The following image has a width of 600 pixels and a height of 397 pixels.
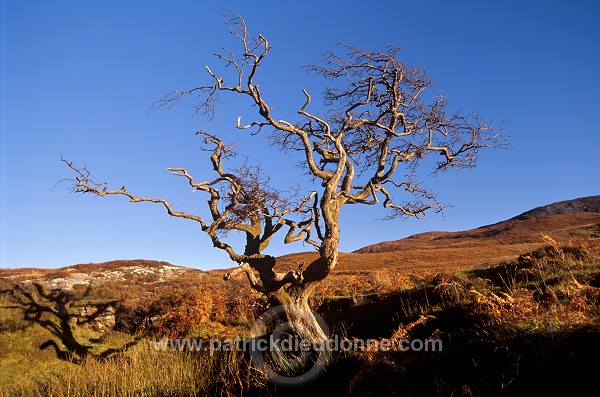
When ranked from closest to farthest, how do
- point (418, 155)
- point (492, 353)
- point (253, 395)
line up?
point (492, 353)
point (253, 395)
point (418, 155)

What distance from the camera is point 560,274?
844 centimetres

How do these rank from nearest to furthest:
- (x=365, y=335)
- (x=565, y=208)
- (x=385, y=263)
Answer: (x=365, y=335) < (x=385, y=263) < (x=565, y=208)

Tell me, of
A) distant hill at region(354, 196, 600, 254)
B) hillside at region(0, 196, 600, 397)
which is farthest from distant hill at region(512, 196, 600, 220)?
hillside at region(0, 196, 600, 397)

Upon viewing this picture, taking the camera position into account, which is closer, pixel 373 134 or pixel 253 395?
pixel 253 395

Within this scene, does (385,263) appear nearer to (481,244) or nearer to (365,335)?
(481,244)

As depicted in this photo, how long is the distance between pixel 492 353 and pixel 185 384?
5434mm

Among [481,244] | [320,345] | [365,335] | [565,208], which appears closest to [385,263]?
[481,244]

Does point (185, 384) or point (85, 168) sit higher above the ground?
point (85, 168)

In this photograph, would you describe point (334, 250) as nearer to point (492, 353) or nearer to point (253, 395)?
point (253, 395)

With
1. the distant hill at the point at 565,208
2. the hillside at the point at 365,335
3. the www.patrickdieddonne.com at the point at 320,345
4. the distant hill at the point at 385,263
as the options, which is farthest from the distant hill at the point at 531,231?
the www.patrickdieddonne.com at the point at 320,345

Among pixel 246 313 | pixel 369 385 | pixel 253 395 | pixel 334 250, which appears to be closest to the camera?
pixel 369 385

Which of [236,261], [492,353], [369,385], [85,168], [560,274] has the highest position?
[85,168]

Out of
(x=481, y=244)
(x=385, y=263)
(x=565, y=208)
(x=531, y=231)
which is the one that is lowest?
(x=385, y=263)

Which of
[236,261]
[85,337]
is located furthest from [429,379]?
[85,337]
